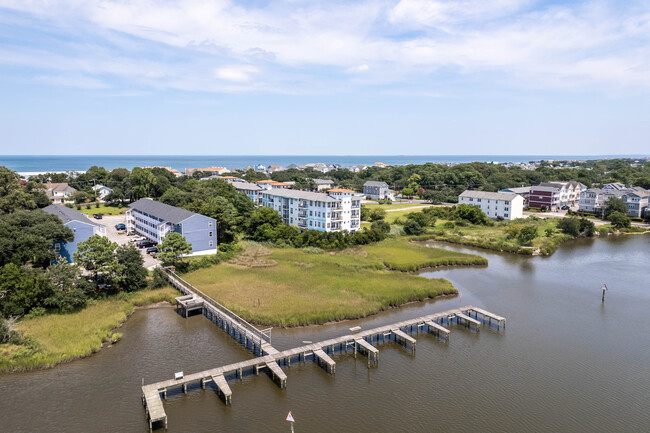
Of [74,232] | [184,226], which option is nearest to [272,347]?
[184,226]

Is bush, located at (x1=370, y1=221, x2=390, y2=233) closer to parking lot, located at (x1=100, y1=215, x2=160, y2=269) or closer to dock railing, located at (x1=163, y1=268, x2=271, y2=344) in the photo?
parking lot, located at (x1=100, y1=215, x2=160, y2=269)

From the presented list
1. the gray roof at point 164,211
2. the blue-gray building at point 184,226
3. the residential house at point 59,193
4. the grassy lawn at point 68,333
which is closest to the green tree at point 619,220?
the blue-gray building at point 184,226

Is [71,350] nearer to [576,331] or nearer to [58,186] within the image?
[576,331]

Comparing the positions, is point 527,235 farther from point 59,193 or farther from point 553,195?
point 59,193

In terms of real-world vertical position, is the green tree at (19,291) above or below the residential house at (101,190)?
below

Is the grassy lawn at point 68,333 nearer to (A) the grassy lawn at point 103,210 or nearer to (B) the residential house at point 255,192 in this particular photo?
(B) the residential house at point 255,192

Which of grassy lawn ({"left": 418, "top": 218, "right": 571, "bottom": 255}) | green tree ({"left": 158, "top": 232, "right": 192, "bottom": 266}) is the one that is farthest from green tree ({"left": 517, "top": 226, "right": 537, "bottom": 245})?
green tree ({"left": 158, "top": 232, "right": 192, "bottom": 266})
